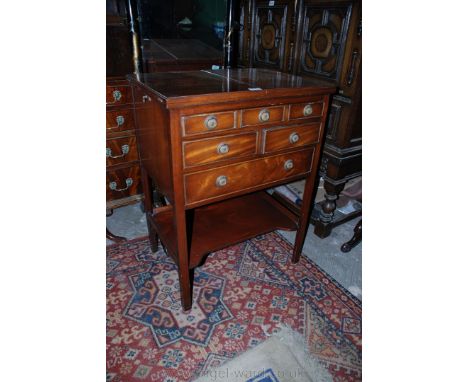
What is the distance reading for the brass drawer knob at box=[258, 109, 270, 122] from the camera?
141 cm

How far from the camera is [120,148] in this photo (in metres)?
2.14

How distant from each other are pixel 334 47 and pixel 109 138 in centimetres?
153

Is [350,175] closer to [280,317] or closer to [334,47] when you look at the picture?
[334,47]

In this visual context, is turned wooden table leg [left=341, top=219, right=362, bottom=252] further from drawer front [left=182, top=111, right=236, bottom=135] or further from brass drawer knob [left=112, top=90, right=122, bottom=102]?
brass drawer knob [left=112, top=90, right=122, bottom=102]

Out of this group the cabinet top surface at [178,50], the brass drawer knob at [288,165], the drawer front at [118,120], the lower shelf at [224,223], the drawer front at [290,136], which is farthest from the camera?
the cabinet top surface at [178,50]

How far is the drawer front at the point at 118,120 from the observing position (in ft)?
6.59

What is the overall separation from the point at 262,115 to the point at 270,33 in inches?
45.5

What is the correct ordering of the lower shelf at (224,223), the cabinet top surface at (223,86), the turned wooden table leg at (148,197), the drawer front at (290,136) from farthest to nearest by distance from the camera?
the turned wooden table leg at (148,197), the lower shelf at (224,223), the drawer front at (290,136), the cabinet top surface at (223,86)

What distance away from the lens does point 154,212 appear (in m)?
1.97

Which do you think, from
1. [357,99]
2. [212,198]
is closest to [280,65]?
[357,99]

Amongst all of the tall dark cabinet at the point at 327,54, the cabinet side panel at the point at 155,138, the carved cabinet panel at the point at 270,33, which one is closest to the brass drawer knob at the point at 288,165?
the tall dark cabinet at the point at 327,54

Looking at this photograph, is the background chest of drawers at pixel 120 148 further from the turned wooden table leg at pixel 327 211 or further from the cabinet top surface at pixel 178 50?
the turned wooden table leg at pixel 327 211

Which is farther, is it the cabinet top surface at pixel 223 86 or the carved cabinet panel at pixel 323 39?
the carved cabinet panel at pixel 323 39

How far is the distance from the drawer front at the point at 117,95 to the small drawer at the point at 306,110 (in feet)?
3.62
